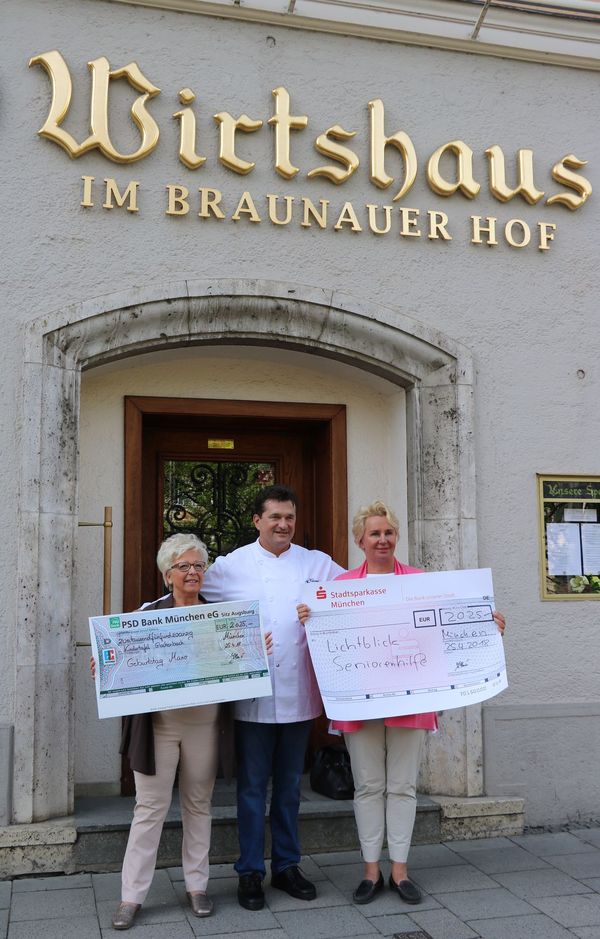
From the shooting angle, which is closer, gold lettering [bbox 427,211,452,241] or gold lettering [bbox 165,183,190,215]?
gold lettering [bbox 165,183,190,215]

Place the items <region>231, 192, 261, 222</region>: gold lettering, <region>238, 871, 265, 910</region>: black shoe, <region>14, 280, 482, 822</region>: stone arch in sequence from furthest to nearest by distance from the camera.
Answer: <region>231, 192, 261, 222</region>: gold lettering → <region>14, 280, 482, 822</region>: stone arch → <region>238, 871, 265, 910</region>: black shoe

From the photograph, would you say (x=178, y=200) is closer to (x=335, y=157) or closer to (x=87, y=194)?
(x=87, y=194)

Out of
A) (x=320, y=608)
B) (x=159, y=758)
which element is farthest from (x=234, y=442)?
(x=159, y=758)

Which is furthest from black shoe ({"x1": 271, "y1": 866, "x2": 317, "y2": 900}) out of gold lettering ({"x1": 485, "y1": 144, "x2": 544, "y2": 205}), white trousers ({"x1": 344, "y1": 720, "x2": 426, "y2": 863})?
gold lettering ({"x1": 485, "y1": 144, "x2": 544, "y2": 205})

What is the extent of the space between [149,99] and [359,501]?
2682mm

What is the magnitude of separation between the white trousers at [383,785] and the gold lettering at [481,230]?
9.88 feet

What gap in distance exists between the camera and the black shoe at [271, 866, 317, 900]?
13.6ft

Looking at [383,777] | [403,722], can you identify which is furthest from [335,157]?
[383,777]

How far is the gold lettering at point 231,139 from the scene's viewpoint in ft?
17.0

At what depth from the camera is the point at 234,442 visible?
596 centimetres

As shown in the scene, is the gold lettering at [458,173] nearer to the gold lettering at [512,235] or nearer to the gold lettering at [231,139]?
the gold lettering at [512,235]

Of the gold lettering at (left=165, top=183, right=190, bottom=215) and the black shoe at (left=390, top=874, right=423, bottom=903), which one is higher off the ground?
the gold lettering at (left=165, top=183, right=190, bottom=215)

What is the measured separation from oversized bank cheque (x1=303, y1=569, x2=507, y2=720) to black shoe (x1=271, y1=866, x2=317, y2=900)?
0.78 m

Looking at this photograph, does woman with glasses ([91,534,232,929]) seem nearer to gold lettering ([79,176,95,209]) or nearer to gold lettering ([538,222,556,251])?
gold lettering ([79,176,95,209])
